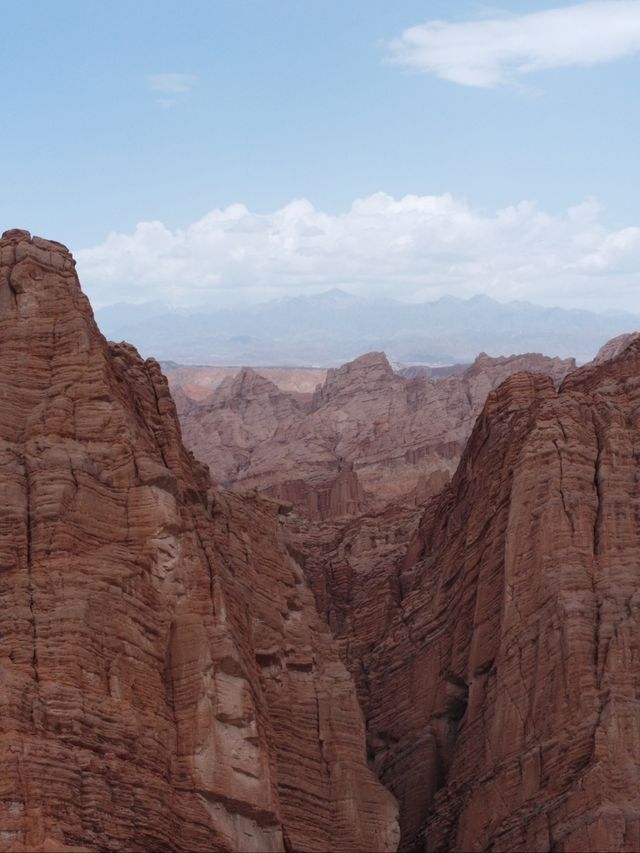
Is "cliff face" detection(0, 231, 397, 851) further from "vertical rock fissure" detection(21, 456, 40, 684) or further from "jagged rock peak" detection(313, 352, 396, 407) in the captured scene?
"jagged rock peak" detection(313, 352, 396, 407)

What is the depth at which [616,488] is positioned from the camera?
46.8 metres

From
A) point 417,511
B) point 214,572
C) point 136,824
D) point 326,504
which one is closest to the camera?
point 136,824

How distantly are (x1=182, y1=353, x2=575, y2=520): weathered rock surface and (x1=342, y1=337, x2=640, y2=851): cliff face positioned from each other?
114 ft

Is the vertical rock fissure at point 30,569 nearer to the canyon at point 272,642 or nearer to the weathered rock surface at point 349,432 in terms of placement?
the canyon at point 272,642

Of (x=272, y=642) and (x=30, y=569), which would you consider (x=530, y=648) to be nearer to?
(x=272, y=642)

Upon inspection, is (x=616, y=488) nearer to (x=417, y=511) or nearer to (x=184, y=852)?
(x=184, y=852)

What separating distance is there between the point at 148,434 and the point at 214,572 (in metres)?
3.92

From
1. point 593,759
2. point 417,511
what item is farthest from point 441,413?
point 593,759

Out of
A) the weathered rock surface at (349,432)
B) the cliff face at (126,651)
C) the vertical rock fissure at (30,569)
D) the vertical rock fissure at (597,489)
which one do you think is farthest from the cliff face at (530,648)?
the weathered rock surface at (349,432)

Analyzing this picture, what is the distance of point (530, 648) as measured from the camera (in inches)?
1780

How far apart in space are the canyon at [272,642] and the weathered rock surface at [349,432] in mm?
37194

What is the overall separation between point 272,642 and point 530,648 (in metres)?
5.98

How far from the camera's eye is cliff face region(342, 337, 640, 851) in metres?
42.5

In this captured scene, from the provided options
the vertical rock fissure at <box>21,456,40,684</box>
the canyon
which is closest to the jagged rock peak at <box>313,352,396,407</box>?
the canyon
